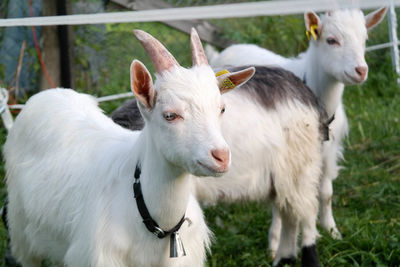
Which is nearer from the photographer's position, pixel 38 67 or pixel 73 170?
pixel 73 170

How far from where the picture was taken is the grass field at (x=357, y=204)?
4.10 metres

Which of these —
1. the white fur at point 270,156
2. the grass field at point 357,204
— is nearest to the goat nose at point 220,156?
the white fur at point 270,156

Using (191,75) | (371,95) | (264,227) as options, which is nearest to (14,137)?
(191,75)

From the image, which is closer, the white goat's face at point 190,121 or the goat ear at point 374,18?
the white goat's face at point 190,121

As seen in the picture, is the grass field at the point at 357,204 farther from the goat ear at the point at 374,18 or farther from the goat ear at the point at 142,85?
the goat ear at the point at 142,85

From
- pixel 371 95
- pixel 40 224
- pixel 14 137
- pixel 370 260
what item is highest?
pixel 14 137

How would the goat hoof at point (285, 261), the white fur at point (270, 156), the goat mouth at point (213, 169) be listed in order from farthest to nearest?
the goat hoof at point (285, 261) → the white fur at point (270, 156) → the goat mouth at point (213, 169)

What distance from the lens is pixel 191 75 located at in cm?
263

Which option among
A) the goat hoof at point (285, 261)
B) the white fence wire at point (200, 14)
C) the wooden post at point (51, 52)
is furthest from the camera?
the wooden post at point (51, 52)

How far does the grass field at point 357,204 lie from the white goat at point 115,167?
1.07 meters

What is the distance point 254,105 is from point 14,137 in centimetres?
153

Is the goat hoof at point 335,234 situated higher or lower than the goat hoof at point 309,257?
lower

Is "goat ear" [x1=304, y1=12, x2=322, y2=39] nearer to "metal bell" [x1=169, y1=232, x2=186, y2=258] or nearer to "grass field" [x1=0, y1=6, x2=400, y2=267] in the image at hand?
"grass field" [x1=0, y1=6, x2=400, y2=267]

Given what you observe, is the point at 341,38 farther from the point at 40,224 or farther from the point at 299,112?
the point at 40,224
